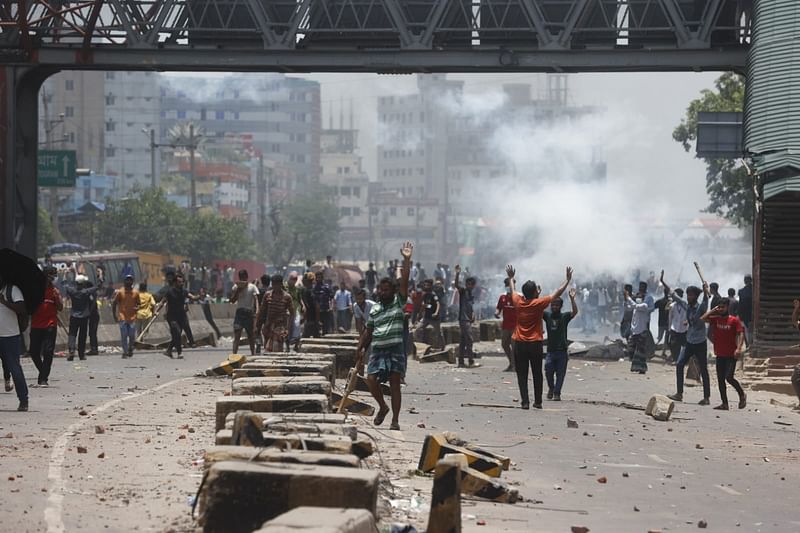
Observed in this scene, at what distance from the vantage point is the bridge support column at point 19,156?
98.9 feet

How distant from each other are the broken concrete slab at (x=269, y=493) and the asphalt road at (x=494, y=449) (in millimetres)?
688

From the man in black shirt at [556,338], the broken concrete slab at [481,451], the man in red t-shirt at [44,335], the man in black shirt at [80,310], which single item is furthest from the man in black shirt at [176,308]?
the broken concrete slab at [481,451]

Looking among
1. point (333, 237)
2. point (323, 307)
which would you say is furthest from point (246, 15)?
point (333, 237)

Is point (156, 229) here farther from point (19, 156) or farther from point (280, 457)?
A: point (280, 457)

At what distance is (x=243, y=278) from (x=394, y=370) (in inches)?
445

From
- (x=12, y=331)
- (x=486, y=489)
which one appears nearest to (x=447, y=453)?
(x=486, y=489)

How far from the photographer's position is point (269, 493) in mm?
7738

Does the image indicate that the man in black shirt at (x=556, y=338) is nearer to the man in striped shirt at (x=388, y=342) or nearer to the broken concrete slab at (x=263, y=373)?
the man in striped shirt at (x=388, y=342)

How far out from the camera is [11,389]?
62.5ft

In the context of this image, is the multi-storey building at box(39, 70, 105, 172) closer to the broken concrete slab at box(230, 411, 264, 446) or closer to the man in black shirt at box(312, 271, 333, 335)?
the man in black shirt at box(312, 271, 333, 335)

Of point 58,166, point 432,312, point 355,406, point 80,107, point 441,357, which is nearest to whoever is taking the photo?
point 355,406

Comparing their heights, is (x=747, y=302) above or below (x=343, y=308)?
above

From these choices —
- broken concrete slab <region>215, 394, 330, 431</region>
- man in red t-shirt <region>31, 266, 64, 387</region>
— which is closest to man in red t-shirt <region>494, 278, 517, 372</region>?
man in red t-shirt <region>31, 266, 64, 387</region>

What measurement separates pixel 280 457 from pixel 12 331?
8714 millimetres
